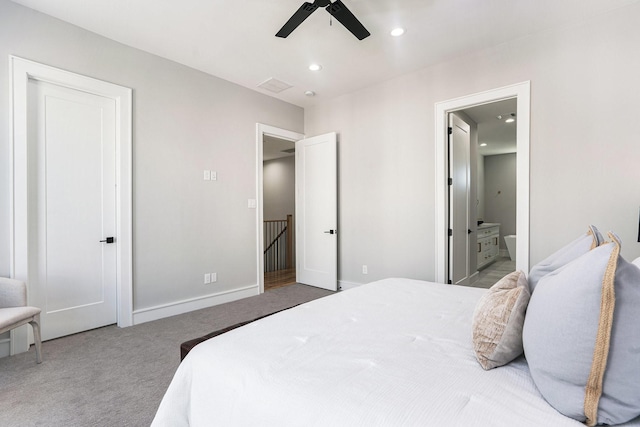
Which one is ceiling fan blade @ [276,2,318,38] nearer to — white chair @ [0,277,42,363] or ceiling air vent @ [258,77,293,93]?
ceiling air vent @ [258,77,293,93]

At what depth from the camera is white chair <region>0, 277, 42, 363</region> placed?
7.20 ft

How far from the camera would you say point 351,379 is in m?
0.96

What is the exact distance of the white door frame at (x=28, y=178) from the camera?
2.48 m

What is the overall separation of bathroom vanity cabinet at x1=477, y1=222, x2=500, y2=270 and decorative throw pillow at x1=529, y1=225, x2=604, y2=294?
5.07 m

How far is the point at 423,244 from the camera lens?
3703mm

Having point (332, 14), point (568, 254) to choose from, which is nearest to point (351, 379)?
point (568, 254)

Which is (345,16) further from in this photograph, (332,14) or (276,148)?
(276,148)

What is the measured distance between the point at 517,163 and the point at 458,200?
35.8 inches

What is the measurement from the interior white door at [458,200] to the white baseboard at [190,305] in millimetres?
2682

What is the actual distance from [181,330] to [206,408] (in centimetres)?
220

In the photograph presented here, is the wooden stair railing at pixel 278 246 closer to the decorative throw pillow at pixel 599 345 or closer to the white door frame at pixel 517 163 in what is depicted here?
the white door frame at pixel 517 163

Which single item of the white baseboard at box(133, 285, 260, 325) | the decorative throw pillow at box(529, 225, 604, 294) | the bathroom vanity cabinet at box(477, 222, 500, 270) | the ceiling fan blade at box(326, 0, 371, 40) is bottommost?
the white baseboard at box(133, 285, 260, 325)

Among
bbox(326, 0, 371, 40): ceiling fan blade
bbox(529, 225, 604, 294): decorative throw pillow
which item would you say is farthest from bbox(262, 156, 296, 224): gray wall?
bbox(529, 225, 604, 294): decorative throw pillow

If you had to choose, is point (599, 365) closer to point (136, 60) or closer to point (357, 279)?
point (357, 279)
